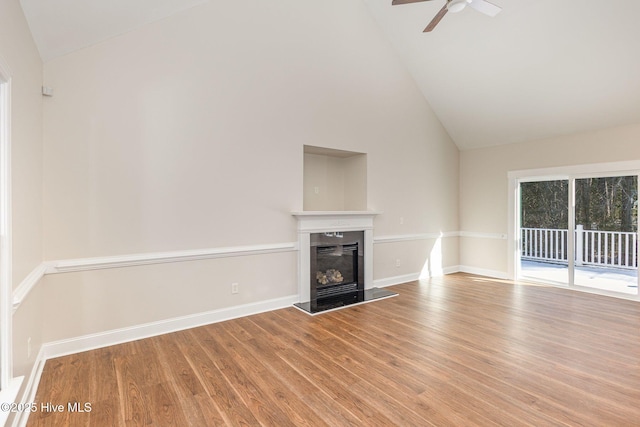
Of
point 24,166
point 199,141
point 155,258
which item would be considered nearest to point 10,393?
point 24,166

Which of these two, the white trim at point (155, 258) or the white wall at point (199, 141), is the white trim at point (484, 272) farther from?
the white trim at point (155, 258)

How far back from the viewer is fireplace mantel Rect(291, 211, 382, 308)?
176 inches

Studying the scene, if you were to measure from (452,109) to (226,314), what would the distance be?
16.5ft

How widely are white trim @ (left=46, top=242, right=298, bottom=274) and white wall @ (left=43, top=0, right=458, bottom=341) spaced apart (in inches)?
2.3

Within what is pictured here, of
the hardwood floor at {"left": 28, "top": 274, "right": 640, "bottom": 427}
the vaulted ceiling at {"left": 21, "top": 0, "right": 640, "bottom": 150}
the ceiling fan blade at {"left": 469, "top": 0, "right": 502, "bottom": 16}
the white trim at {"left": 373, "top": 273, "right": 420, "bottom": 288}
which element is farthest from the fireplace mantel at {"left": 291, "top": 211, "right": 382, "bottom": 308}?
the ceiling fan blade at {"left": 469, "top": 0, "right": 502, "bottom": 16}

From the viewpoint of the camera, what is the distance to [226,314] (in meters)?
3.87

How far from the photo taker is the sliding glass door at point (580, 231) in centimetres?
475

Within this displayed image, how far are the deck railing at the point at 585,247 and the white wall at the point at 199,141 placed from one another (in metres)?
2.71

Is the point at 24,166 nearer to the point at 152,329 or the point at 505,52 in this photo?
the point at 152,329

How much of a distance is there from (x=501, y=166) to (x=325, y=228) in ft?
12.2

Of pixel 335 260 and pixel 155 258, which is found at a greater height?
pixel 155 258

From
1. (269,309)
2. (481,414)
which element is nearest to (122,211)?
(269,309)

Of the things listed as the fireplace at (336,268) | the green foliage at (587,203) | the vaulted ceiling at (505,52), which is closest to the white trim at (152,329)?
the fireplace at (336,268)

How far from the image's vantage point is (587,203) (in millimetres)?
5070
